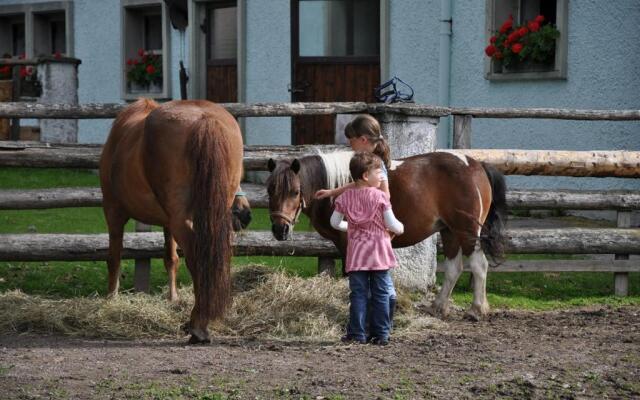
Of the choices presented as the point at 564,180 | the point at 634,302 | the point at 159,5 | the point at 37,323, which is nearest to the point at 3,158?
the point at 37,323

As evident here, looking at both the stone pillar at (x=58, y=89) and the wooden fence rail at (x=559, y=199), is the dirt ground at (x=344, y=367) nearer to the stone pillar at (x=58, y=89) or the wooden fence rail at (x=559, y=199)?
the wooden fence rail at (x=559, y=199)

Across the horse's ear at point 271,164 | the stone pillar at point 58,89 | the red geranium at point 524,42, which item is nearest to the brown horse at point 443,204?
the horse's ear at point 271,164

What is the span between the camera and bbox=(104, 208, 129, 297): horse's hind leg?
24.5ft

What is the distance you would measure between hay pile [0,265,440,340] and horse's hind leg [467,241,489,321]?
47cm

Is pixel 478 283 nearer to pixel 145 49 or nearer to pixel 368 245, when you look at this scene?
pixel 368 245

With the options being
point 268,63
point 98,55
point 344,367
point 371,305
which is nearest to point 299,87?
point 268,63

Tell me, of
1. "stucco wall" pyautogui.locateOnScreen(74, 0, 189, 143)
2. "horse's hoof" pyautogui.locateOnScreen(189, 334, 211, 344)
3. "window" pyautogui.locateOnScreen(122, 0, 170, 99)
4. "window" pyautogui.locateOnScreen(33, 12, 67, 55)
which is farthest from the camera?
"window" pyautogui.locateOnScreen(33, 12, 67, 55)

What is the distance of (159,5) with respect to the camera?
56.5ft

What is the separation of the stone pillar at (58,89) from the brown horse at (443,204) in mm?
11523

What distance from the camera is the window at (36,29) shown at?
62.3 ft

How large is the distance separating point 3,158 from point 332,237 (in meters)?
2.91

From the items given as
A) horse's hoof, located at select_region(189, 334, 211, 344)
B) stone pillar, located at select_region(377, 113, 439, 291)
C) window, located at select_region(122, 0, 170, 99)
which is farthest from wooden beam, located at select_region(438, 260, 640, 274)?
window, located at select_region(122, 0, 170, 99)

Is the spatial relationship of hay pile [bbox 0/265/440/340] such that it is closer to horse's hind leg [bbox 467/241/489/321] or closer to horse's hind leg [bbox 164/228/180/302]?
horse's hind leg [bbox 164/228/180/302]

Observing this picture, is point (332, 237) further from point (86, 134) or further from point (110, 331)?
point (86, 134)
